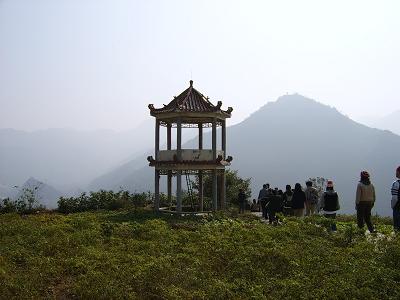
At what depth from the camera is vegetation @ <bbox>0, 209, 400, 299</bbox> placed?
8.80 metres

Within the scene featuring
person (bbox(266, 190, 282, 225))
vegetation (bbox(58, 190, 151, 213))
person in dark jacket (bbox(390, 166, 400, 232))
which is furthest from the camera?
vegetation (bbox(58, 190, 151, 213))

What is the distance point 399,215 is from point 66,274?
962cm

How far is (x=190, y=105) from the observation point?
24500 millimetres

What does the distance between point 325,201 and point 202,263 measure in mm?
7034

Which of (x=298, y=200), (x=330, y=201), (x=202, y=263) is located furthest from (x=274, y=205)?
(x=202, y=263)

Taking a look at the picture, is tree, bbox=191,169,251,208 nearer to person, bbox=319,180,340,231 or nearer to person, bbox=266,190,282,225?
person, bbox=266,190,282,225

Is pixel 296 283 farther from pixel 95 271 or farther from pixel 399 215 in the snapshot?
pixel 399 215

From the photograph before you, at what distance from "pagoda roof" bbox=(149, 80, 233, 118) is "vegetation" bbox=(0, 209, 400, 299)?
9806 mm

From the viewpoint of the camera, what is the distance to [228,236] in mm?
14203

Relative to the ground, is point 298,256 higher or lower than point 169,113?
lower

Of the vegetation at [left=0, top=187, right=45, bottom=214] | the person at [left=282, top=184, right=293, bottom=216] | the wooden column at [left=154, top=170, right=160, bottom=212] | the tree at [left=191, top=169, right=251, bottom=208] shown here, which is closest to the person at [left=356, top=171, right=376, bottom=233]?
the person at [left=282, top=184, right=293, bottom=216]

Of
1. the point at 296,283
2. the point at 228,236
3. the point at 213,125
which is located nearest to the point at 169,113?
the point at 213,125

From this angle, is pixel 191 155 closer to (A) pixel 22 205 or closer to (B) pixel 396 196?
(A) pixel 22 205

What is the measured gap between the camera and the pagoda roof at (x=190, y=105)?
24.1 meters
